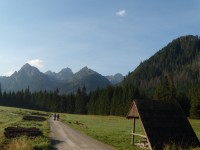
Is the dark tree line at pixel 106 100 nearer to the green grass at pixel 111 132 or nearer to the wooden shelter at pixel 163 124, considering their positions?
the green grass at pixel 111 132

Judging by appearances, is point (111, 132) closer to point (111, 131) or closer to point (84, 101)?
point (111, 131)

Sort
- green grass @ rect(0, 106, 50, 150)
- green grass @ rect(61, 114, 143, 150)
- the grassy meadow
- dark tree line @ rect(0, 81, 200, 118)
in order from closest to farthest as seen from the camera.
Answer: the grassy meadow < green grass @ rect(0, 106, 50, 150) < green grass @ rect(61, 114, 143, 150) < dark tree line @ rect(0, 81, 200, 118)

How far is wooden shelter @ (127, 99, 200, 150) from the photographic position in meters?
29.6

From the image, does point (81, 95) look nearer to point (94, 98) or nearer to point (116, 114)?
point (94, 98)

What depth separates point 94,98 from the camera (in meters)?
159

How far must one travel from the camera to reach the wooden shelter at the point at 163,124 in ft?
97.1

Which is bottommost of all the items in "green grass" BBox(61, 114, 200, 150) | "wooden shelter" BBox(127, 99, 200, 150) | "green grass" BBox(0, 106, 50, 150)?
"green grass" BBox(61, 114, 200, 150)

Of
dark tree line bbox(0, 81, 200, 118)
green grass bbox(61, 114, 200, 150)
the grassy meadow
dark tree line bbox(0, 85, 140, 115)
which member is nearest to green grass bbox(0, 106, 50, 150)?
the grassy meadow

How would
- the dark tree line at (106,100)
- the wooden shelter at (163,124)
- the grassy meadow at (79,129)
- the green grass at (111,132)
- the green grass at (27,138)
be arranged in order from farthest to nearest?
the dark tree line at (106,100), the green grass at (111,132), the wooden shelter at (163,124), the green grass at (27,138), the grassy meadow at (79,129)

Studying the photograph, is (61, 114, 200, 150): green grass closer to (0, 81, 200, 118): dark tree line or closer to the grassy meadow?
the grassy meadow

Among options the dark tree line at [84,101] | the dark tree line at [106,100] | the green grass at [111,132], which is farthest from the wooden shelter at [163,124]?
the dark tree line at [84,101]

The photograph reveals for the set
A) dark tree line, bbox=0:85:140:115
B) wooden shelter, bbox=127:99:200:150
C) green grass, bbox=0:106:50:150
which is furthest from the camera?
dark tree line, bbox=0:85:140:115

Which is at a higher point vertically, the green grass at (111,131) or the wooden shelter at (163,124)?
the wooden shelter at (163,124)

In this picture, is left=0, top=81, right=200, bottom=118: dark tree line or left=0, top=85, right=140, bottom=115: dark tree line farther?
left=0, top=85, right=140, bottom=115: dark tree line
